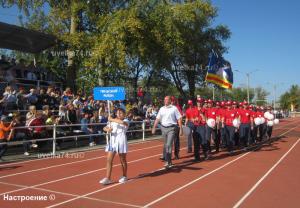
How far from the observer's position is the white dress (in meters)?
8.62

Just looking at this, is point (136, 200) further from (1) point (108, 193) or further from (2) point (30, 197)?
(2) point (30, 197)

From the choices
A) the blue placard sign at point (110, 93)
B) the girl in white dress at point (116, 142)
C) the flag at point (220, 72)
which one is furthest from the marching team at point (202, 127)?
the flag at point (220, 72)

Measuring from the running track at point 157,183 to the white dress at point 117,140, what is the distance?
0.76 m

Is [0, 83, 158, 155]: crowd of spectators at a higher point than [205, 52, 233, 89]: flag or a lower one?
lower

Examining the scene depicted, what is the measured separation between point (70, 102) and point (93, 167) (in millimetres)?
6419

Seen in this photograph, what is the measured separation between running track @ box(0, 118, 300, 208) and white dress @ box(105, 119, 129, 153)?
762 mm

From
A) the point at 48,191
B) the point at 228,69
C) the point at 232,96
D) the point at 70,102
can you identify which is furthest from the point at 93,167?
the point at 232,96

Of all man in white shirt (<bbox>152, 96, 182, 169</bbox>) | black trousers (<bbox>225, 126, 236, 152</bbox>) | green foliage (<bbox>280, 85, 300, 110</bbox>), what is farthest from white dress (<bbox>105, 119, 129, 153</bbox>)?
green foliage (<bbox>280, 85, 300, 110</bbox>)

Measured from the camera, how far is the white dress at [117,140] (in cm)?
862

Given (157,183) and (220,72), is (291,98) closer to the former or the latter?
(220,72)

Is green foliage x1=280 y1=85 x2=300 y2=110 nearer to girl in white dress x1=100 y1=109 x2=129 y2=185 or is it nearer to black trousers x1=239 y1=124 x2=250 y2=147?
black trousers x1=239 y1=124 x2=250 y2=147

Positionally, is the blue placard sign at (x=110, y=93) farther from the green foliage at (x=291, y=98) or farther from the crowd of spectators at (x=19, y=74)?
the green foliage at (x=291, y=98)

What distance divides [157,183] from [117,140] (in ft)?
4.32

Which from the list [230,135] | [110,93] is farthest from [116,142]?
[230,135]
